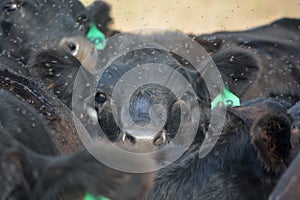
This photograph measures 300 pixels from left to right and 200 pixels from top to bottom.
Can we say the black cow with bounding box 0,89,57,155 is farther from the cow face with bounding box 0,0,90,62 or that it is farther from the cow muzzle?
the cow face with bounding box 0,0,90,62

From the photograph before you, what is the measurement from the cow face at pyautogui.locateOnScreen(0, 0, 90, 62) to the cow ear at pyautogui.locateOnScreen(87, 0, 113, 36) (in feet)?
1.70

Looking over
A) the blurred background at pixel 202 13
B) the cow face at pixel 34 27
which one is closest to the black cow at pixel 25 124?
the cow face at pixel 34 27

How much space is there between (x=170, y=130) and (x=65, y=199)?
2074 mm

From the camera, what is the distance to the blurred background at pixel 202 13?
10.3 meters

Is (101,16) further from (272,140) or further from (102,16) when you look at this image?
(272,140)

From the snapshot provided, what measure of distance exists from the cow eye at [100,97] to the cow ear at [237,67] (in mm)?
724

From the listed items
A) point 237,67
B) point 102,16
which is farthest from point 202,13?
point 237,67

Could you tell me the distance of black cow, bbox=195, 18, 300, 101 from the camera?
18.2 ft

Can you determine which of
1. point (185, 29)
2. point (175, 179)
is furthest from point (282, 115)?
point (185, 29)

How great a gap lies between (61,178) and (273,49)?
182 inches

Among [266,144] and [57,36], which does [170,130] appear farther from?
[57,36]

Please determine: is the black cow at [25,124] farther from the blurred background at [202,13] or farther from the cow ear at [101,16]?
the blurred background at [202,13]

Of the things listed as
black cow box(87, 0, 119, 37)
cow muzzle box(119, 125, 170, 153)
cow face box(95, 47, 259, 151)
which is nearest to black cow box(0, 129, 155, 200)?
cow muzzle box(119, 125, 170, 153)

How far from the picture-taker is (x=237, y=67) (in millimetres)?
4219
